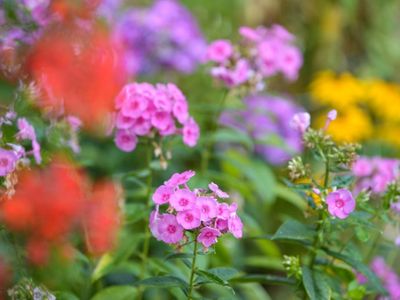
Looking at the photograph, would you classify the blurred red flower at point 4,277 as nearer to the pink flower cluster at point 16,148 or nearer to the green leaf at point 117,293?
the pink flower cluster at point 16,148

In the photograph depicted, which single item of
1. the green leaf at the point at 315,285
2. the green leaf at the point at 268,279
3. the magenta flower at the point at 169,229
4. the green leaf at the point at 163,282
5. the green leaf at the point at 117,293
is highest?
the magenta flower at the point at 169,229

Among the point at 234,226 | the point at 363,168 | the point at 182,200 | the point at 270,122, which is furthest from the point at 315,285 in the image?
the point at 270,122

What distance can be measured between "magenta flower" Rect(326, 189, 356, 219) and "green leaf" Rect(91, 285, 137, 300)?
61 centimetres

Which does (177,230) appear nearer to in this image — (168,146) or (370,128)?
(168,146)

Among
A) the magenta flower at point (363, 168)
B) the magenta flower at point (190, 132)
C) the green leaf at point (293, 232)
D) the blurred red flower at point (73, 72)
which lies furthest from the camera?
the magenta flower at point (363, 168)

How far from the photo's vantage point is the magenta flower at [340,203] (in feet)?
4.98

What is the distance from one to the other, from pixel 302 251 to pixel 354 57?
2068 millimetres

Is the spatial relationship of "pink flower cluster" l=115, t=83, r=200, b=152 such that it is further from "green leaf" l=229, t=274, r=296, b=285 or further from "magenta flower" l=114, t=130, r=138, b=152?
"green leaf" l=229, t=274, r=296, b=285

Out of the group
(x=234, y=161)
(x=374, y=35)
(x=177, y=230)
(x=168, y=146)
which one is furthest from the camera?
(x=374, y=35)

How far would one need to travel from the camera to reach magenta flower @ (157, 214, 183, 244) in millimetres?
1416

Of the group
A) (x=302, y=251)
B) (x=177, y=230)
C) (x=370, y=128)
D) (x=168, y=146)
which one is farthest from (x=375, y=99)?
(x=177, y=230)

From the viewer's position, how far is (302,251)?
3330mm

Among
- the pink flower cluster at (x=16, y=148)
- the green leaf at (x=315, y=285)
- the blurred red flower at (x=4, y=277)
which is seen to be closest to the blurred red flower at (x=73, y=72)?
the pink flower cluster at (x=16, y=148)

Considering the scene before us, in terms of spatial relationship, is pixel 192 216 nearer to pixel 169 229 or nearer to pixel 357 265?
pixel 169 229
